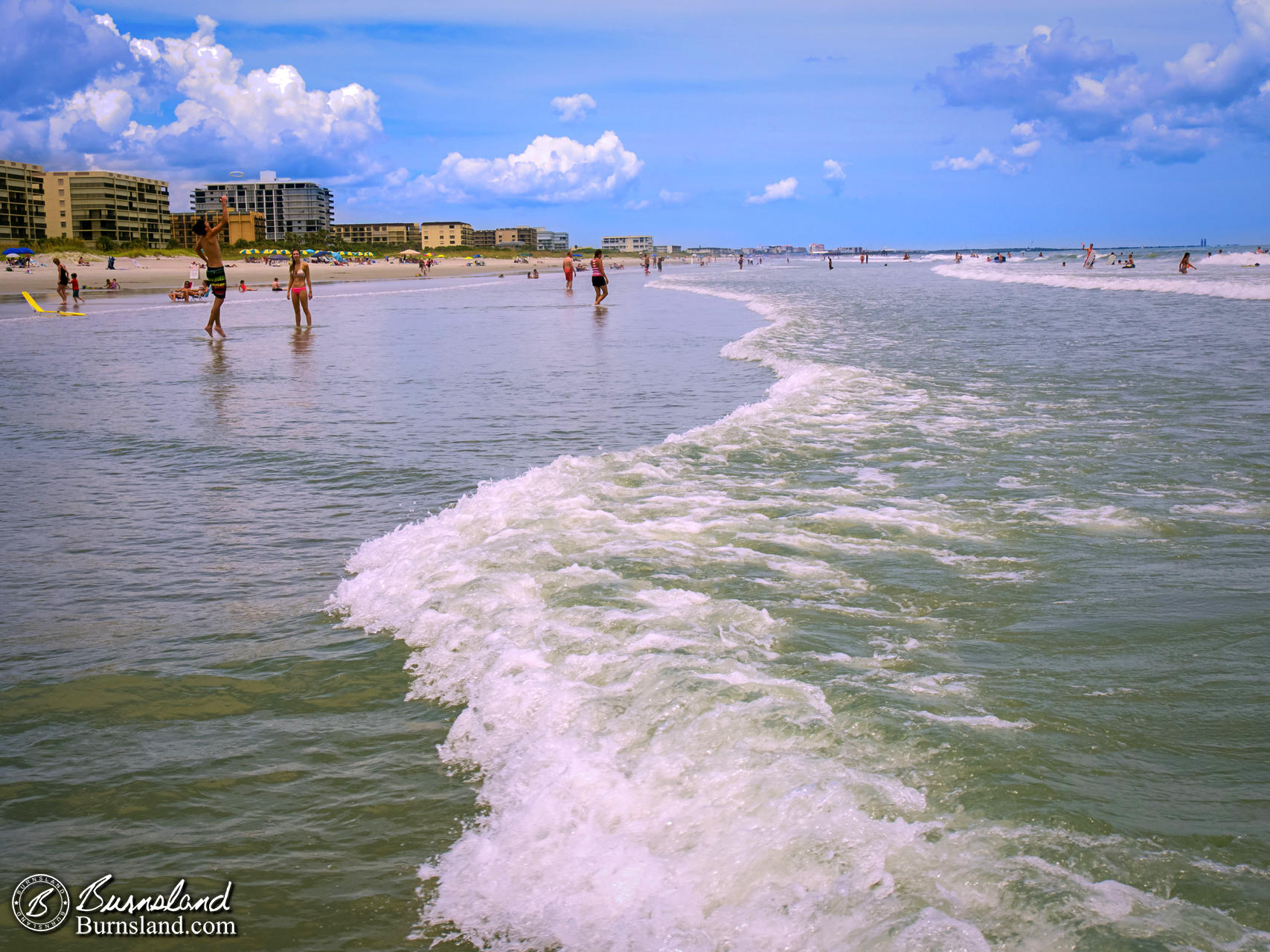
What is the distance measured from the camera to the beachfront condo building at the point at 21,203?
436 ft

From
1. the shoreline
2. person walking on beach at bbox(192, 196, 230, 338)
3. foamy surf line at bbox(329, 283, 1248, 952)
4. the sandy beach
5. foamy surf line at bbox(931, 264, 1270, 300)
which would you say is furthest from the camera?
the sandy beach

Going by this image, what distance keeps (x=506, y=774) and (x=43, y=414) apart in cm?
1104

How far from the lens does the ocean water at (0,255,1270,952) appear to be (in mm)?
2701

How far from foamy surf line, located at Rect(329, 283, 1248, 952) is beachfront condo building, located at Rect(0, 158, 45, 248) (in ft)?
493

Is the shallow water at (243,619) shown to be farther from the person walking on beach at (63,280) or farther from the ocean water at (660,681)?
the person walking on beach at (63,280)

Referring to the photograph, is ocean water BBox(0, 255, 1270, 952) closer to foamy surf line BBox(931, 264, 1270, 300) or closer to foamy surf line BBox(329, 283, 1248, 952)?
foamy surf line BBox(329, 283, 1248, 952)

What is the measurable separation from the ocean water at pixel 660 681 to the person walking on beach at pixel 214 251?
10546 mm

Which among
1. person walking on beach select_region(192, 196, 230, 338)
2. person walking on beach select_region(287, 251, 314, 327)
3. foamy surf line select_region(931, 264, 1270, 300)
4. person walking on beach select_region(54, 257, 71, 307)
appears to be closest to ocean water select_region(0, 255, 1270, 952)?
person walking on beach select_region(192, 196, 230, 338)

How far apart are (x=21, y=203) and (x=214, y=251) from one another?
15130 cm

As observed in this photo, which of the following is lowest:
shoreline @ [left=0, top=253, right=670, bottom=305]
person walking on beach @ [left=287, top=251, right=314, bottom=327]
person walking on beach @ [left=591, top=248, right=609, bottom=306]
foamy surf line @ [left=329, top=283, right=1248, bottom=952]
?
foamy surf line @ [left=329, top=283, right=1248, bottom=952]

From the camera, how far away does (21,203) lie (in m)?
139

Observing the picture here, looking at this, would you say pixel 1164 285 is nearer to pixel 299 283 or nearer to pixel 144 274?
pixel 299 283

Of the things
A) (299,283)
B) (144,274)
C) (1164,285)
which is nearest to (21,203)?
(144,274)

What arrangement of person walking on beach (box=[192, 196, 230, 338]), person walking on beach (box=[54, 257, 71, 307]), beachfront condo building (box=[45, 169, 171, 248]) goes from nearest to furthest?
1. person walking on beach (box=[192, 196, 230, 338])
2. person walking on beach (box=[54, 257, 71, 307])
3. beachfront condo building (box=[45, 169, 171, 248])
